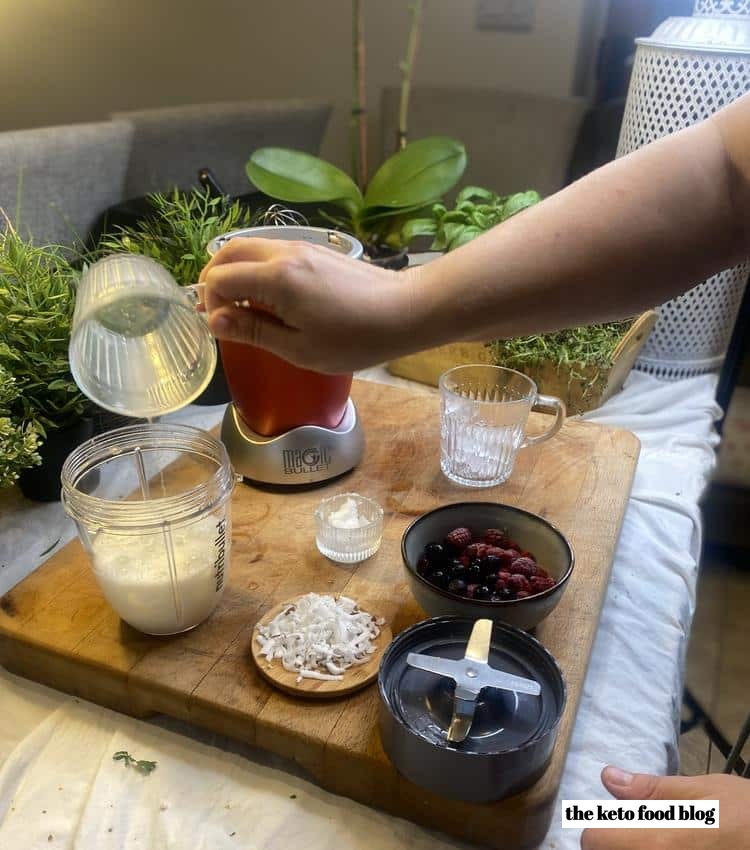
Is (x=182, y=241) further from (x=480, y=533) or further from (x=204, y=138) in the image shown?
(x=204, y=138)

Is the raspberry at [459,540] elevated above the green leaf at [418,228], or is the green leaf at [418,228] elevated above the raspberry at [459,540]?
the green leaf at [418,228]

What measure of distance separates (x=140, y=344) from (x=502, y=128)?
1434mm

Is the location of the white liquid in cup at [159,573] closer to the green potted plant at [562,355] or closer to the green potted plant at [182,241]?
the green potted plant at [182,241]

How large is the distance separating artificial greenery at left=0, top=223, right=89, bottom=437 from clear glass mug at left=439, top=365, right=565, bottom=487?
1.31ft

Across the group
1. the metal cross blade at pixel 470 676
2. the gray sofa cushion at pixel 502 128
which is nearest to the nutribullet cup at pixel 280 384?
the metal cross blade at pixel 470 676

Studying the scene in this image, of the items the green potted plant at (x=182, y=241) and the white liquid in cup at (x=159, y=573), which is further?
the green potted plant at (x=182, y=241)

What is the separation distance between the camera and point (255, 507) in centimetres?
78

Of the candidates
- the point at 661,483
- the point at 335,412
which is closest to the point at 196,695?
the point at 335,412

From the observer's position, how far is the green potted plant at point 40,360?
2.43 ft

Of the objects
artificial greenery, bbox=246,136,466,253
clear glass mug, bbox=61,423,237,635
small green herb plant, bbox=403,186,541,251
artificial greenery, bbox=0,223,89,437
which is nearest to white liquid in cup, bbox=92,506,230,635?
clear glass mug, bbox=61,423,237,635

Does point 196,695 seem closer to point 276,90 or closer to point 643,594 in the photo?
point 643,594

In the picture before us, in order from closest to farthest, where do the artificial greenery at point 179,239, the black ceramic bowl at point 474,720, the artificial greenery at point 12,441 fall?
the black ceramic bowl at point 474,720 → the artificial greenery at point 12,441 → the artificial greenery at point 179,239

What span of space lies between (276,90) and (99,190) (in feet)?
2.98

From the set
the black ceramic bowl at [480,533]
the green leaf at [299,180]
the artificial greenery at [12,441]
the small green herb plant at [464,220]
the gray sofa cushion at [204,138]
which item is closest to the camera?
the black ceramic bowl at [480,533]
